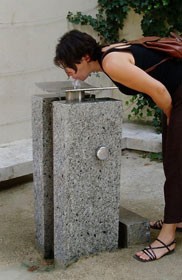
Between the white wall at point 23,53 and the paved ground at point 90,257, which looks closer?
the paved ground at point 90,257

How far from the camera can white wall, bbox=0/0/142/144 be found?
17.8 feet

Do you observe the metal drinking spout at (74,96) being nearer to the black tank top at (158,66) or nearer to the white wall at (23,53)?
the black tank top at (158,66)

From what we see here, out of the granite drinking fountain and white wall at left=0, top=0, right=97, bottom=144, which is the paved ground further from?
white wall at left=0, top=0, right=97, bottom=144

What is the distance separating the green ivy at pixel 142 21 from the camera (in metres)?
6.16

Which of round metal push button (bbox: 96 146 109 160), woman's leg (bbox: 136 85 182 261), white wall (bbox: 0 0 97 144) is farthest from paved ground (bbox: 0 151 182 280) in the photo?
white wall (bbox: 0 0 97 144)

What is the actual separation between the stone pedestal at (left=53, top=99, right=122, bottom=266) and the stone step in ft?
5.64

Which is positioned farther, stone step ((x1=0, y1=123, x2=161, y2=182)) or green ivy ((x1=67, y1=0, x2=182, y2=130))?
green ivy ((x1=67, y1=0, x2=182, y2=130))

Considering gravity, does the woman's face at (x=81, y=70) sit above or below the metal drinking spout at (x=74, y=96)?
above

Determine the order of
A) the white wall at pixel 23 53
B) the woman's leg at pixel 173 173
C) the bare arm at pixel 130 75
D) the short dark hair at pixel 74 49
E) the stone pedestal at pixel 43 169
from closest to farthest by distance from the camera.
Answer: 1. the bare arm at pixel 130 75
2. the short dark hair at pixel 74 49
3. the woman's leg at pixel 173 173
4. the stone pedestal at pixel 43 169
5. the white wall at pixel 23 53

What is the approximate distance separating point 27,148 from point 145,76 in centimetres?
274

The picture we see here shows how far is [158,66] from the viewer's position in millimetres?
3176

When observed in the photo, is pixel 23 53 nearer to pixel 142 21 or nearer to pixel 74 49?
pixel 142 21

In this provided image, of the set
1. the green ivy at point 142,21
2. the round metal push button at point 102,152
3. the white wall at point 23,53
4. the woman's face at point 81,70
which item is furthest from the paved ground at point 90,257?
the green ivy at point 142,21

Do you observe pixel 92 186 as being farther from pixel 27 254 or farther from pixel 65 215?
pixel 27 254
